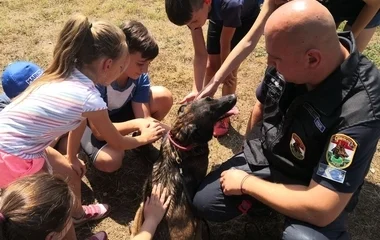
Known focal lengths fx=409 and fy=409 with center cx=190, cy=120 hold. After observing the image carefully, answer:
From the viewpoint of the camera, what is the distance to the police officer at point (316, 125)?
102 inches

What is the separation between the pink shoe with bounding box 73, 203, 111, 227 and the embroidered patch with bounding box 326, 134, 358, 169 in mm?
2235

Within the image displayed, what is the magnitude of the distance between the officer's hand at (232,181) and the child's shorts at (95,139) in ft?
4.37

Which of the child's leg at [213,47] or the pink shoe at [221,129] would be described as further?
the pink shoe at [221,129]

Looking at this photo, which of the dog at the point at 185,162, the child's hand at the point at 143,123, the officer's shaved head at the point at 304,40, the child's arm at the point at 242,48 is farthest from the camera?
Result: the child's hand at the point at 143,123

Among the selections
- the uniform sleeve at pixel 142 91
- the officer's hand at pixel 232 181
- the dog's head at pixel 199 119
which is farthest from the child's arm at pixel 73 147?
the officer's hand at pixel 232 181

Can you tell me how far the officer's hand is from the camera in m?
3.26

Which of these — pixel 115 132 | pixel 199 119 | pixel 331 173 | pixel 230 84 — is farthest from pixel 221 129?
pixel 331 173

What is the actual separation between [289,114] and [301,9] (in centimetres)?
79

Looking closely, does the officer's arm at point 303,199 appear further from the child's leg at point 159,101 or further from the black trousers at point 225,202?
the child's leg at point 159,101

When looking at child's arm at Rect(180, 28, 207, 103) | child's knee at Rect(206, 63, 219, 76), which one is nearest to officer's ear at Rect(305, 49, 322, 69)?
child's arm at Rect(180, 28, 207, 103)

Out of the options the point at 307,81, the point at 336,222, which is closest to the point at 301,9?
the point at 307,81

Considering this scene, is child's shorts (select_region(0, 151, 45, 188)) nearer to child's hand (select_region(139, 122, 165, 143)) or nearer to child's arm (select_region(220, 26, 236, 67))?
child's hand (select_region(139, 122, 165, 143))

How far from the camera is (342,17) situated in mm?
4035

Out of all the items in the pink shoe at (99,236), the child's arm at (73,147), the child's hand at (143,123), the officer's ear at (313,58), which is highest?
the officer's ear at (313,58)
